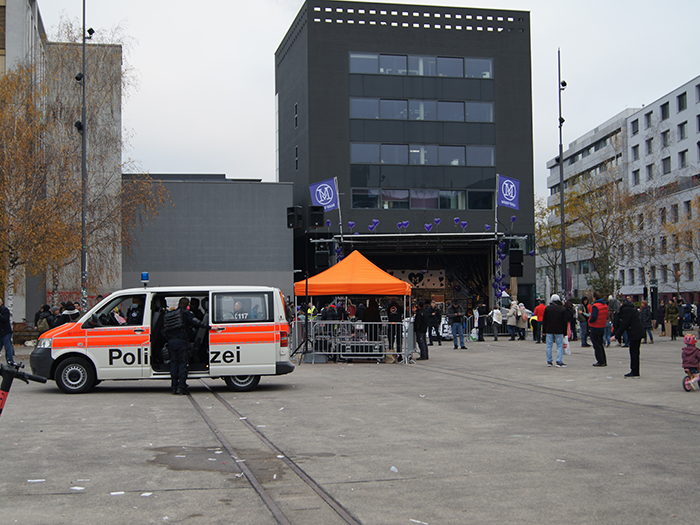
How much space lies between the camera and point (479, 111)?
4419cm

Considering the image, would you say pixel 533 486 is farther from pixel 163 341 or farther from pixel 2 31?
pixel 2 31

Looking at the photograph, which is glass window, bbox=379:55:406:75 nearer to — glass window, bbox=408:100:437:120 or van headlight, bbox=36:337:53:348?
glass window, bbox=408:100:437:120

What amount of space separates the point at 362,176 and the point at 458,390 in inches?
1191

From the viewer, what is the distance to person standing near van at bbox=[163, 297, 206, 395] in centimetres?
1240

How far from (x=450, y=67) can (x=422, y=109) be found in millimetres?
3315

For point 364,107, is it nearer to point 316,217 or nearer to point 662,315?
point 662,315

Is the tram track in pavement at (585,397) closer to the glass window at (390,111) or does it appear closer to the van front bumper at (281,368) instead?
the van front bumper at (281,368)

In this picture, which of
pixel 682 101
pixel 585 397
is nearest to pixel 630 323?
pixel 585 397

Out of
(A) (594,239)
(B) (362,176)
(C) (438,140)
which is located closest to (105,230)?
(B) (362,176)

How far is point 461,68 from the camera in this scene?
4419 cm

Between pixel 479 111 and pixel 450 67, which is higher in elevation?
pixel 450 67

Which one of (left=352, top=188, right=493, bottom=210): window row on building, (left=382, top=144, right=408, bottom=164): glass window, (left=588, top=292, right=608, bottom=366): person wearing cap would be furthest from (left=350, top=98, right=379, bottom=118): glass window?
(left=588, top=292, right=608, bottom=366): person wearing cap

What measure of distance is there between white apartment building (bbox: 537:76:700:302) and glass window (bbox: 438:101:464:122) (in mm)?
10424

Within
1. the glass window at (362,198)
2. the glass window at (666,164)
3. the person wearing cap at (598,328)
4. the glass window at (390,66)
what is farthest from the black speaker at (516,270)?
the glass window at (666,164)
